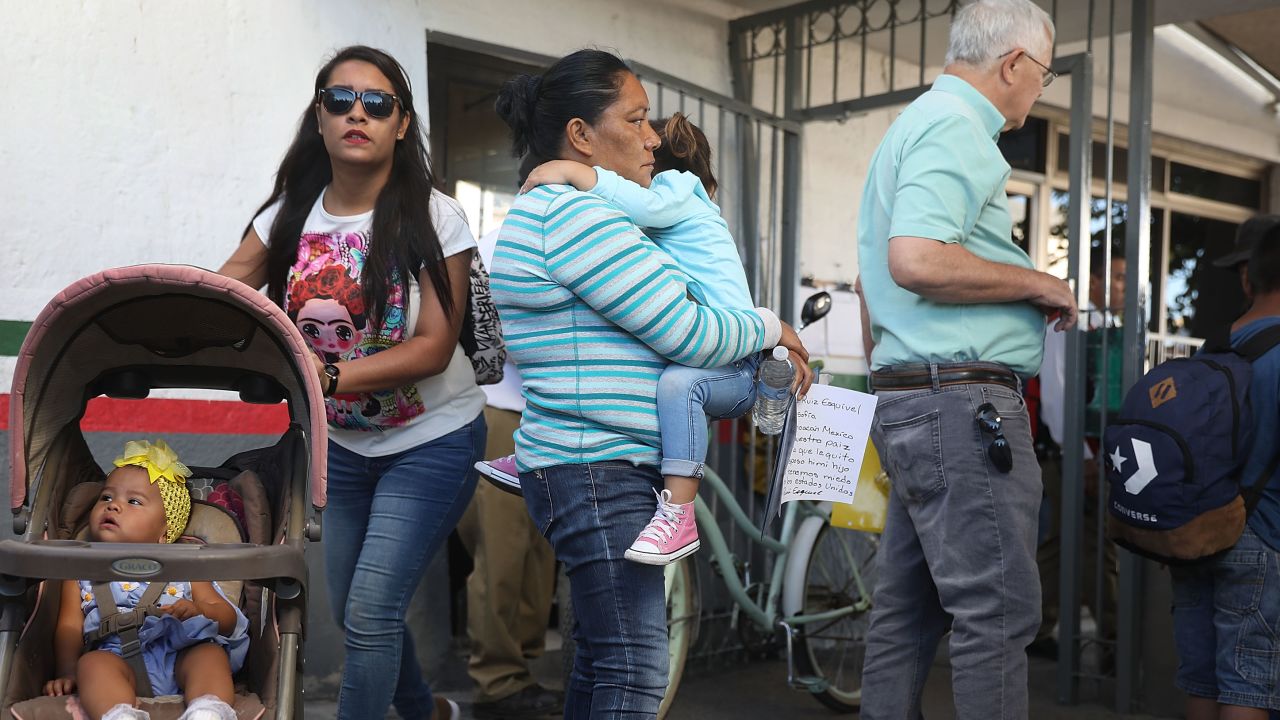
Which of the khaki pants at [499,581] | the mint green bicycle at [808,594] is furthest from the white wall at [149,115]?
the mint green bicycle at [808,594]

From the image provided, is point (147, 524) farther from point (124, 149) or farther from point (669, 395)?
point (124, 149)

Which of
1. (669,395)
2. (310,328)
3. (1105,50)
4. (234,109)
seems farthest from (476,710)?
(1105,50)

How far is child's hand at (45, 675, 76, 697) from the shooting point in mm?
2533

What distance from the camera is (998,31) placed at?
3.17m

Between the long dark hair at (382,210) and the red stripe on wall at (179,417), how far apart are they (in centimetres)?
130

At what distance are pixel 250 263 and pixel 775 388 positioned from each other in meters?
1.58

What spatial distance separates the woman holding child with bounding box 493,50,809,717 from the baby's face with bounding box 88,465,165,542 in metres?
0.87

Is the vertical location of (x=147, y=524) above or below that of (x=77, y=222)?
below

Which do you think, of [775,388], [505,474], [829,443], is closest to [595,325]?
[775,388]

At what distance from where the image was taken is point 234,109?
15.3 feet

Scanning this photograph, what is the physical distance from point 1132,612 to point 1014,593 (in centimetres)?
240

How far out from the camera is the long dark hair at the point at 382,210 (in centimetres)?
325

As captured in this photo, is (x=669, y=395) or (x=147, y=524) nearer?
(x=669, y=395)

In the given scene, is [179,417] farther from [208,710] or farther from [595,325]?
[595,325]
